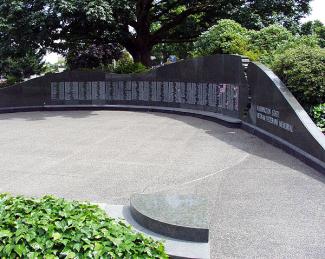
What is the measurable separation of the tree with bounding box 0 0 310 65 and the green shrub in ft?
26.0

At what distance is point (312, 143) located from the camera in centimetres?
716

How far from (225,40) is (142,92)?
4203 millimetres

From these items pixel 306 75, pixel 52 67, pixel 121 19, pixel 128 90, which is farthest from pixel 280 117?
pixel 52 67

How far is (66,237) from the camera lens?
3002mm

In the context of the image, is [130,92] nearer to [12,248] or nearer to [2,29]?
[2,29]

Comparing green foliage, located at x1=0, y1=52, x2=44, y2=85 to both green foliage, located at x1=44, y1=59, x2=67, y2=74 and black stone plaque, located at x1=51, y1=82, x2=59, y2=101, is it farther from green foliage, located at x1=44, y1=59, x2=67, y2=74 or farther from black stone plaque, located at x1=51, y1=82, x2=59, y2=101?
black stone plaque, located at x1=51, y1=82, x2=59, y2=101

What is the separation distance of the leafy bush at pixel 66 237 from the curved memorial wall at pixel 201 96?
4.65 meters

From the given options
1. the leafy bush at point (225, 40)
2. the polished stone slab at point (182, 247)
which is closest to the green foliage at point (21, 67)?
the leafy bush at point (225, 40)

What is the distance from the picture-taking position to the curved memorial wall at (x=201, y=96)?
319 inches

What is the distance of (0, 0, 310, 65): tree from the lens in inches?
585

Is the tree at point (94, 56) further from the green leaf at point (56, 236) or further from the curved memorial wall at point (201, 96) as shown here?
the green leaf at point (56, 236)

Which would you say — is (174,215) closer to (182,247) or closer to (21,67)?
(182,247)

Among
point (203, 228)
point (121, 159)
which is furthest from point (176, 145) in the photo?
point (203, 228)

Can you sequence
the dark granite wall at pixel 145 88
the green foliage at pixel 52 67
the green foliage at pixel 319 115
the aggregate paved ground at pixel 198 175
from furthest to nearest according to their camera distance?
the green foliage at pixel 52 67 < the dark granite wall at pixel 145 88 < the green foliage at pixel 319 115 < the aggregate paved ground at pixel 198 175
